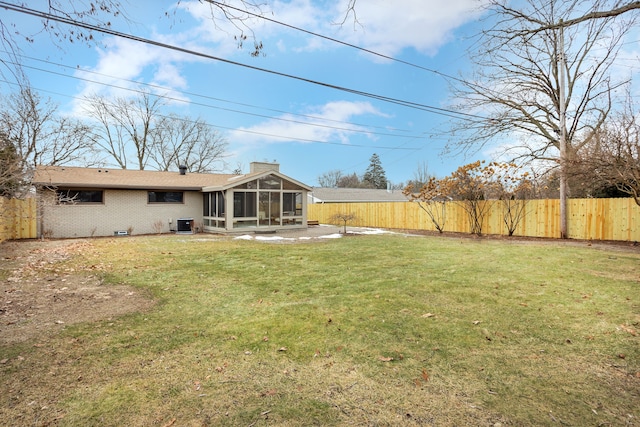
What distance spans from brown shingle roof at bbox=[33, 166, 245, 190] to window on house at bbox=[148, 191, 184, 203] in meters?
0.52

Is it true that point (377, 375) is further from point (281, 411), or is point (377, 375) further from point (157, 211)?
point (157, 211)

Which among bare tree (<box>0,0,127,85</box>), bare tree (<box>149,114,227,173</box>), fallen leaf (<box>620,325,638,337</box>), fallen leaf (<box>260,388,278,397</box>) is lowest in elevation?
fallen leaf (<box>260,388,278,397</box>)

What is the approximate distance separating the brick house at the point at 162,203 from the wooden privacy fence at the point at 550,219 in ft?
22.1

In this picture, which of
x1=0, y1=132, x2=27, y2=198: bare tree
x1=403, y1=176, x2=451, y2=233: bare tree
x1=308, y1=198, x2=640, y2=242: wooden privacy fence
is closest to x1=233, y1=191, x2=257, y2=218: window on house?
x1=403, y1=176, x2=451, y2=233: bare tree

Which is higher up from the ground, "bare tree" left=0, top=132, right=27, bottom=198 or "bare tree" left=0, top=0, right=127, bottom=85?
"bare tree" left=0, top=0, right=127, bottom=85

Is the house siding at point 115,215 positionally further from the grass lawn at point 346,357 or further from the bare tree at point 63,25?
the bare tree at point 63,25

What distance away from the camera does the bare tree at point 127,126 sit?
25781mm

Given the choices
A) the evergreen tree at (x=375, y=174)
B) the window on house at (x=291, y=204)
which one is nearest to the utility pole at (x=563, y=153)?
the window on house at (x=291, y=204)

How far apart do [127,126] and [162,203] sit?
15.1m

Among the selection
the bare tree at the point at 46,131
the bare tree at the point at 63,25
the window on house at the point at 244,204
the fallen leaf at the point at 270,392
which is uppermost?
the bare tree at the point at 46,131

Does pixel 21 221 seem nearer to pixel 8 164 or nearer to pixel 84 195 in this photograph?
pixel 84 195

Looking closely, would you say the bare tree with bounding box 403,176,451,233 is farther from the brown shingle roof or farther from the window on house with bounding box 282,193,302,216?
the brown shingle roof

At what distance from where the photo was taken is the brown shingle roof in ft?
46.6

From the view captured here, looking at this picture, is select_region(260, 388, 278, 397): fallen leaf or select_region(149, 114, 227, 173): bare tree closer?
select_region(260, 388, 278, 397): fallen leaf
